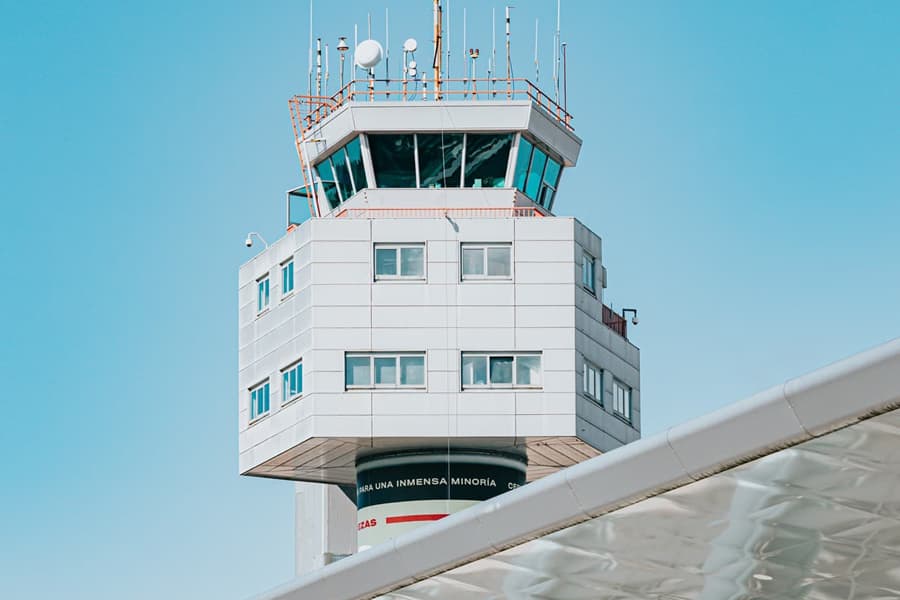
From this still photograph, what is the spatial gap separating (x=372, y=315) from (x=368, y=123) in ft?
19.6

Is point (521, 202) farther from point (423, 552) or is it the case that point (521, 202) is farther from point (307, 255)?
point (423, 552)

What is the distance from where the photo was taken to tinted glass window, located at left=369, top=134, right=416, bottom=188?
5578 centimetres

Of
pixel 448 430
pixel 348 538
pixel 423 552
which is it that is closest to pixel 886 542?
pixel 423 552

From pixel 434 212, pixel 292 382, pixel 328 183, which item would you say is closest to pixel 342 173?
pixel 328 183

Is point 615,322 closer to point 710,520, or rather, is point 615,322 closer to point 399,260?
point 399,260

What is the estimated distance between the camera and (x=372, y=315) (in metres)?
52.7

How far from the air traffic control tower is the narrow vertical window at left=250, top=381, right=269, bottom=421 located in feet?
0.18

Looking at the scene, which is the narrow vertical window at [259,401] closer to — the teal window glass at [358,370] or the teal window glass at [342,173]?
the teal window glass at [358,370]

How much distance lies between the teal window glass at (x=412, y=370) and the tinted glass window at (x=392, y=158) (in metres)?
5.68

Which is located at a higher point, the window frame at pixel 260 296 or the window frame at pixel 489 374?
the window frame at pixel 260 296

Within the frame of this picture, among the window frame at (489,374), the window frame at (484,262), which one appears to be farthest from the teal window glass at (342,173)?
the window frame at (489,374)

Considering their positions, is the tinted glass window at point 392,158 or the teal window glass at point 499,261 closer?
the teal window glass at point 499,261

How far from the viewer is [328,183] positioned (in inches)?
2253

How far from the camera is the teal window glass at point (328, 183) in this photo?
186ft
